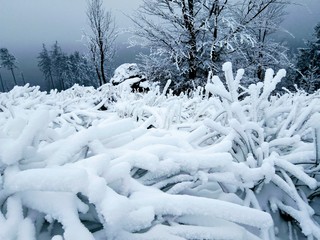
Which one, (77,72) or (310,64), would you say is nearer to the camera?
(310,64)

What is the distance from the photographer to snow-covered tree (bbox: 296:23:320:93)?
20531mm

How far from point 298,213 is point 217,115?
0.56m

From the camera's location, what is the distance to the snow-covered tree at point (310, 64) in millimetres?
20531

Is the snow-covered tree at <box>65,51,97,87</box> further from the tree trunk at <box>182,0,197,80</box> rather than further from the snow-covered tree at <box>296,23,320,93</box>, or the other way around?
the tree trunk at <box>182,0,197,80</box>

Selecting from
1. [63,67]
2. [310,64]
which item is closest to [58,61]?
[63,67]

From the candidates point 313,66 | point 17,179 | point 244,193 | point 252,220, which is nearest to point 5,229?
point 17,179

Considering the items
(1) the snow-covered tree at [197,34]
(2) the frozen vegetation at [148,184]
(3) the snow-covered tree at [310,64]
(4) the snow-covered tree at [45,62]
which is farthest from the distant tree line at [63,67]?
(2) the frozen vegetation at [148,184]

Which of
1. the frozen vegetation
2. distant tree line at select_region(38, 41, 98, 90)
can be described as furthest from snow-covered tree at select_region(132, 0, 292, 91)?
distant tree line at select_region(38, 41, 98, 90)

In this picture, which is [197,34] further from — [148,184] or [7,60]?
[7,60]

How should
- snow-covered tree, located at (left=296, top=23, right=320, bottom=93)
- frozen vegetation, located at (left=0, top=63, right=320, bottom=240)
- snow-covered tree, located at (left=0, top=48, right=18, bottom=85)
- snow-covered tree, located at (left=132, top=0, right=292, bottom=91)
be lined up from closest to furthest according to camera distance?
frozen vegetation, located at (left=0, top=63, right=320, bottom=240), snow-covered tree, located at (left=132, top=0, right=292, bottom=91), snow-covered tree, located at (left=296, top=23, right=320, bottom=93), snow-covered tree, located at (left=0, top=48, right=18, bottom=85)

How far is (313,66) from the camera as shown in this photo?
2202cm

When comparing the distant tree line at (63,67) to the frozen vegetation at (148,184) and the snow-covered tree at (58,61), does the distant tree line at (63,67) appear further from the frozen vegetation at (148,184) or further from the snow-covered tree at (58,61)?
the frozen vegetation at (148,184)

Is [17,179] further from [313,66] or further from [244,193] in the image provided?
[313,66]

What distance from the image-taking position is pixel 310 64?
22172mm
